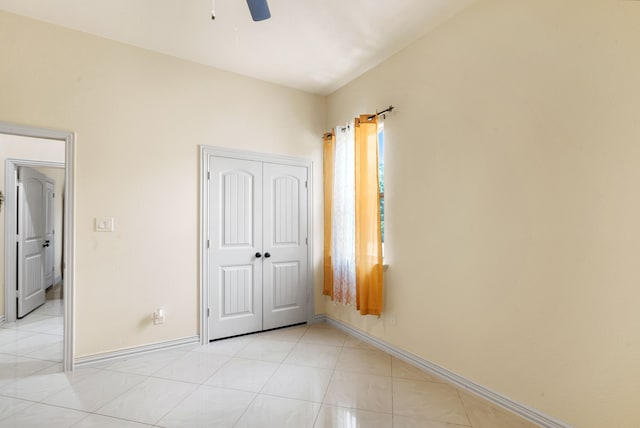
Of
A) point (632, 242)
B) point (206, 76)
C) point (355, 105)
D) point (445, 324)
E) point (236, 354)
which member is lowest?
point (236, 354)

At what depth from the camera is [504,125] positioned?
2.09 meters

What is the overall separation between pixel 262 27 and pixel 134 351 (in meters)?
3.13

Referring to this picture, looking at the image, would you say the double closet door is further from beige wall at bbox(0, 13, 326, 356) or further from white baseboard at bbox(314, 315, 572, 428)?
white baseboard at bbox(314, 315, 572, 428)

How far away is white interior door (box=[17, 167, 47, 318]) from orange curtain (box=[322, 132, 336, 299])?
12.3 ft

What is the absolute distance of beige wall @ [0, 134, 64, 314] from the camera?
11.8 feet

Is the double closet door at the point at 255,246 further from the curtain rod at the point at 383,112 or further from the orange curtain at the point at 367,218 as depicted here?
the curtain rod at the point at 383,112

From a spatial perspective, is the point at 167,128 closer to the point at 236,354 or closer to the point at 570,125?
the point at 236,354

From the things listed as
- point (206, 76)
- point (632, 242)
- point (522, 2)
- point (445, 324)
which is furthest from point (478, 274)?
point (206, 76)

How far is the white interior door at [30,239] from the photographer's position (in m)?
3.78

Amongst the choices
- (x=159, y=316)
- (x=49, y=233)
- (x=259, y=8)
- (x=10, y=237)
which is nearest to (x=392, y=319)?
(x=159, y=316)

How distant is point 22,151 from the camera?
146 inches

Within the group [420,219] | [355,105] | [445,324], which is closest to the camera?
[445,324]

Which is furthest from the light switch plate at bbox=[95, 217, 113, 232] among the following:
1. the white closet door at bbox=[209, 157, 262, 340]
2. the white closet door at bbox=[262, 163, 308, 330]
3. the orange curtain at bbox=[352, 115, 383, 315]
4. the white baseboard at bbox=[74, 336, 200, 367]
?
the orange curtain at bbox=[352, 115, 383, 315]

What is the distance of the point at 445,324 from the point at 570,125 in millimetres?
1626
